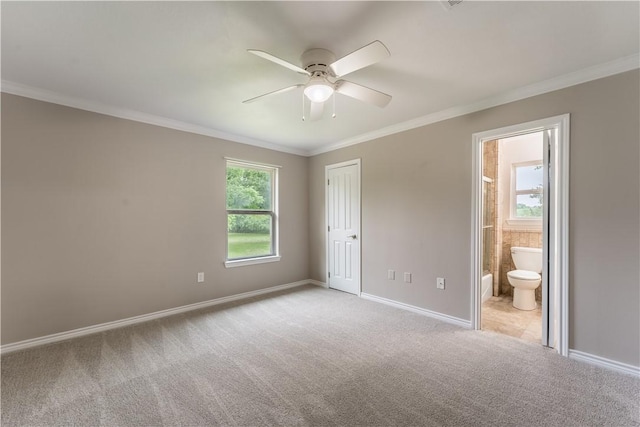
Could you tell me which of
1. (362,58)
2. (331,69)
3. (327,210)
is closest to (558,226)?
(362,58)

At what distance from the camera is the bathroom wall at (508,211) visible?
158 inches

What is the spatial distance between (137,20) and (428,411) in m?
3.03

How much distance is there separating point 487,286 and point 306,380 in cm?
316

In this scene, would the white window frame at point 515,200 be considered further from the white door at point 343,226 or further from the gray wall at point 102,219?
the gray wall at point 102,219

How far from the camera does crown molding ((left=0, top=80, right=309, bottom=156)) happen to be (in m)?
2.41

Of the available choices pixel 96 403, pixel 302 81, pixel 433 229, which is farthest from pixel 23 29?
pixel 433 229

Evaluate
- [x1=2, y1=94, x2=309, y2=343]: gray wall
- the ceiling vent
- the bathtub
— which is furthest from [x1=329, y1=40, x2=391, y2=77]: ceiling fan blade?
the bathtub

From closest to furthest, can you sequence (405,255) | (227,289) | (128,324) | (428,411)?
(428,411) < (128,324) < (405,255) < (227,289)

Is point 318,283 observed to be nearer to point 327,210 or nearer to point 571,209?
point 327,210

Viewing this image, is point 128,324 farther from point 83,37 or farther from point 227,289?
point 83,37

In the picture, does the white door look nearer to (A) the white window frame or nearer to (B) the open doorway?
(B) the open doorway

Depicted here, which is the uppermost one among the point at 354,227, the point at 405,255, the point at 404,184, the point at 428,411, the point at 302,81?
the point at 302,81

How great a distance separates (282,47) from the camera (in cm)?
187

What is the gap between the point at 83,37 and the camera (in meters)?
1.77
